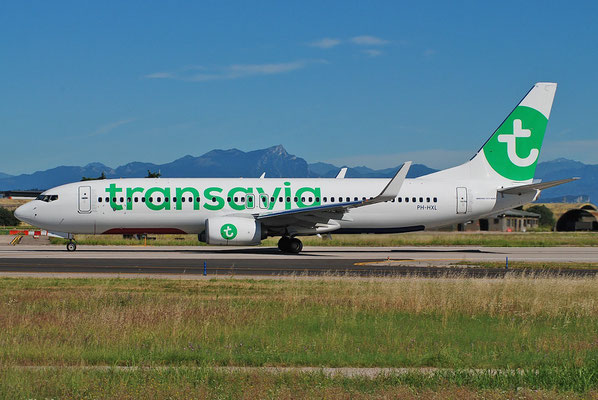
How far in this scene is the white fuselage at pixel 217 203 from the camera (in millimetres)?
41812

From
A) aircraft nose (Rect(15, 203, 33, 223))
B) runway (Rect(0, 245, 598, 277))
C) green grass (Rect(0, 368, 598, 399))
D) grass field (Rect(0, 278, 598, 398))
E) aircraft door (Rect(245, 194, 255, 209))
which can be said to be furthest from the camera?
aircraft door (Rect(245, 194, 255, 209))

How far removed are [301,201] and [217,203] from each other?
16.7 feet

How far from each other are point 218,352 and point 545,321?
8.22 metres

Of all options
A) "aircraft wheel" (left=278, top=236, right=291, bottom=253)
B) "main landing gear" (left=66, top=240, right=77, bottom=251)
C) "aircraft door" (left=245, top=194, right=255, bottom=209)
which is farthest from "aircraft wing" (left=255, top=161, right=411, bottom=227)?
"main landing gear" (left=66, top=240, right=77, bottom=251)

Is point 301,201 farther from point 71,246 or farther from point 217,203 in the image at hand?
point 71,246

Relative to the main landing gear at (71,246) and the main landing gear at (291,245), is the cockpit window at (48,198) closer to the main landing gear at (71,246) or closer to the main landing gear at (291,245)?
the main landing gear at (71,246)

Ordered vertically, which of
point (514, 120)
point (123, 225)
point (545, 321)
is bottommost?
point (545, 321)

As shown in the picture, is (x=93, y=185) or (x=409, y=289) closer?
(x=409, y=289)

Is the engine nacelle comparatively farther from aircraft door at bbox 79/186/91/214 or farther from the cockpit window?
the cockpit window

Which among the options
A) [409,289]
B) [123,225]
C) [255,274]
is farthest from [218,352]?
[123,225]

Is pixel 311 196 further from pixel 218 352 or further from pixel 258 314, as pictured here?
pixel 218 352

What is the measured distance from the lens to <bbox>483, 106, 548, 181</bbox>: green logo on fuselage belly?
45.9m

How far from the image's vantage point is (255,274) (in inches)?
1130

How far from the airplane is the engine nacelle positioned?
0.18ft
